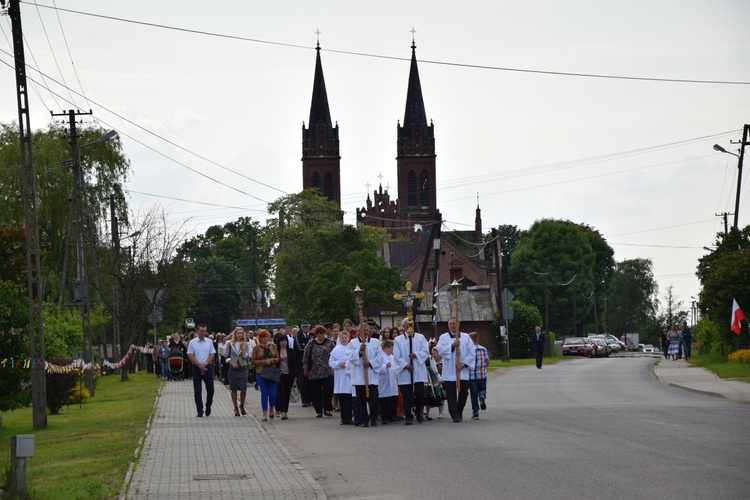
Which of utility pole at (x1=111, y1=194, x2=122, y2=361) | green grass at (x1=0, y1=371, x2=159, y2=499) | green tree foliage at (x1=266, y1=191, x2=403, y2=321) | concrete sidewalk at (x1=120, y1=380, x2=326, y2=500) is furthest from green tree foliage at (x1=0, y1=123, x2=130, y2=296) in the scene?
concrete sidewalk at (x1=120, y1=380, x2=326, y2=500)

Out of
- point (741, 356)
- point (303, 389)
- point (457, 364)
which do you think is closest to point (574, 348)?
point (741, 356)

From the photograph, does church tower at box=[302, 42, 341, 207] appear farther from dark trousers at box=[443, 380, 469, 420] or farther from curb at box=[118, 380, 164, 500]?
dark trousers at box=[443, 380, 469, 420]

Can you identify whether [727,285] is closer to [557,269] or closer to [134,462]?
[134,462]

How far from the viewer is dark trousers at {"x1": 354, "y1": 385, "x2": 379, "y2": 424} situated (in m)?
20.1

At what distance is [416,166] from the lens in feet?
411

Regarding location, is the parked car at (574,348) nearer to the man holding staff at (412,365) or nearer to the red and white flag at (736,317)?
the red and white flag at (736,317)

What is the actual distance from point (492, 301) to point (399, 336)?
176 feet

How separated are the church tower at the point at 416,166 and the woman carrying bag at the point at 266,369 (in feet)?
329

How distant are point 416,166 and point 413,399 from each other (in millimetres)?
A: 105244

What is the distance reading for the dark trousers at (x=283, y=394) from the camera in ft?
73.4

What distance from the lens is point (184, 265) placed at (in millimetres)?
53125

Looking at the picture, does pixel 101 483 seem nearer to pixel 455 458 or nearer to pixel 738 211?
pixel 455 458

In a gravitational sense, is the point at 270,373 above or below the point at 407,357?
Answer: below

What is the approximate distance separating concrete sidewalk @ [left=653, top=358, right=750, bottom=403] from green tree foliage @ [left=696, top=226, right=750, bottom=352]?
9.07 feet
